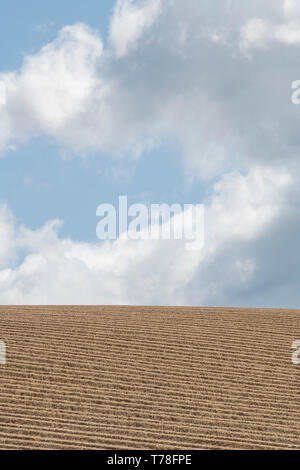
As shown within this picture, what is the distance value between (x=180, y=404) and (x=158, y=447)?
79.8 inches

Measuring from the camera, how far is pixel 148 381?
13.6m

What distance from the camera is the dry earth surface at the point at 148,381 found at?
11.1m
